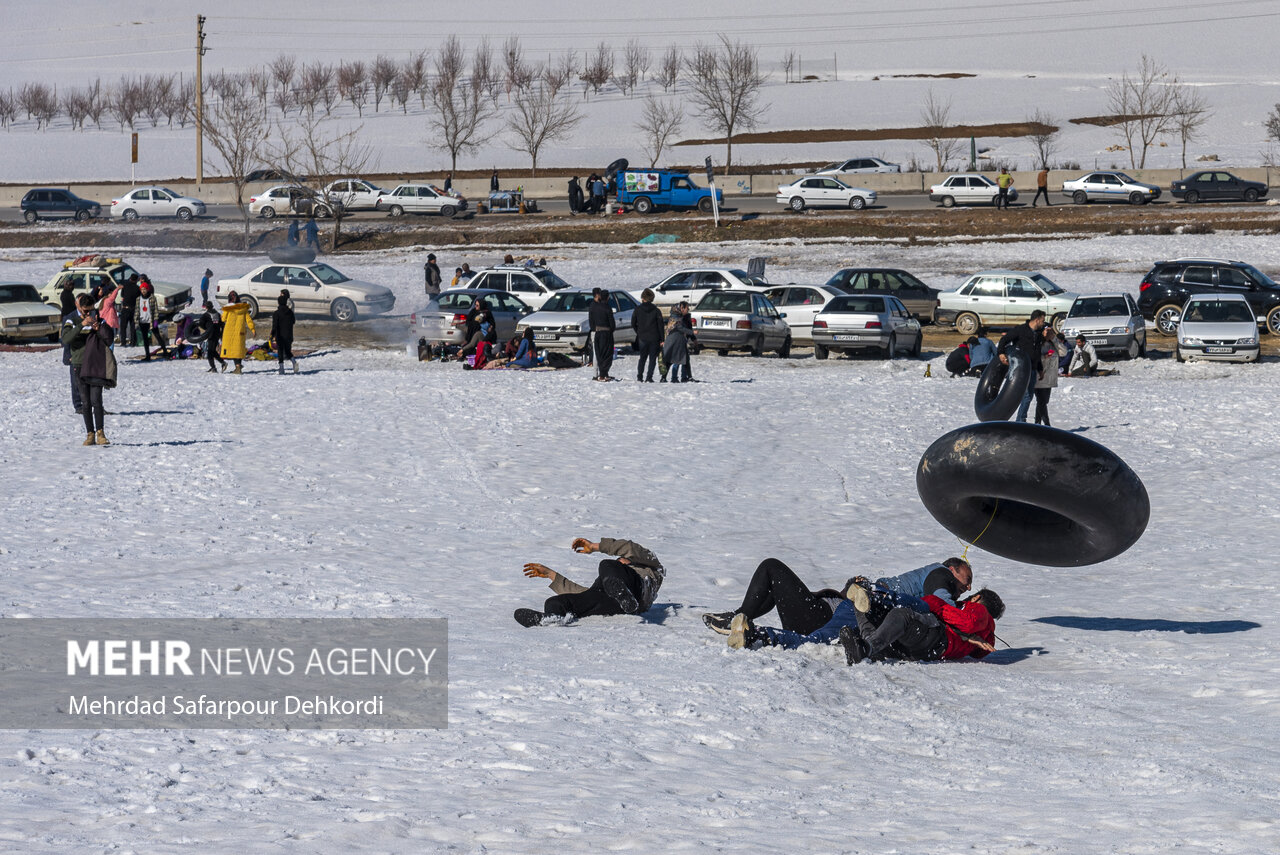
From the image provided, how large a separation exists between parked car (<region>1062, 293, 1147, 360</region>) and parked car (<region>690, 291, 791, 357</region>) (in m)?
5.80

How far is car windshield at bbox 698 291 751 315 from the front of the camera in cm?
2781

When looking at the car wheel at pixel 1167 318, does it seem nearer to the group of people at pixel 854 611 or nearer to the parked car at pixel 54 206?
the group of people at pixel 854 611

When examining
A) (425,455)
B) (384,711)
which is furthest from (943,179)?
(384,711)

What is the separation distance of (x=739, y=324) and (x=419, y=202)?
32.7 metres

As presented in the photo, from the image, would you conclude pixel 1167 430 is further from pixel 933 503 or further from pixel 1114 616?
pixel 933 503

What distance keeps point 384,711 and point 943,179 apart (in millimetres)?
56812

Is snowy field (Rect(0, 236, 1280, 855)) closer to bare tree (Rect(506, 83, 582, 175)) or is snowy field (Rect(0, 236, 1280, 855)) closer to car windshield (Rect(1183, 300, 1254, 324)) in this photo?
car windshield (Rect(1183, 300, 1254, 324))

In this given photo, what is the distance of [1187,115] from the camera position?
85625mm

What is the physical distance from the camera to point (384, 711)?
291 inches

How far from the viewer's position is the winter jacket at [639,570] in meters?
9.51

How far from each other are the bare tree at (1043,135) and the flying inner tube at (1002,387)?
63327 mm

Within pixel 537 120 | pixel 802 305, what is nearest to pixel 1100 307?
pixel 802 305

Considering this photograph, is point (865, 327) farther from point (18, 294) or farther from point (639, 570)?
point (18, 294)

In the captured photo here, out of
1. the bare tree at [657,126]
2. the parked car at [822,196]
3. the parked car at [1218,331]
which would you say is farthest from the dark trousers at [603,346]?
the bare tree at [657,126]
